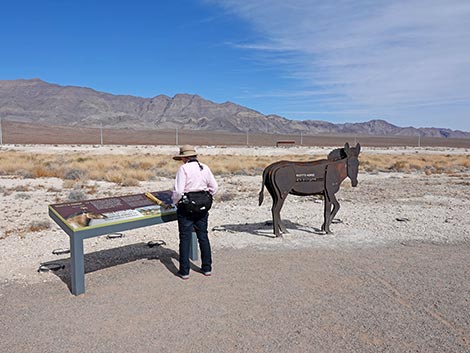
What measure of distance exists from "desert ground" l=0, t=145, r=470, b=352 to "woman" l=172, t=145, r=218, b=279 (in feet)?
0.98

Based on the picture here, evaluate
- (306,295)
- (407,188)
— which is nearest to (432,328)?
(306,295)

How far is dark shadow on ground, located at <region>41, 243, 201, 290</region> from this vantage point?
19.6ft

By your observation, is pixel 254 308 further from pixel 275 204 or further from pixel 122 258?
pixel 275 204

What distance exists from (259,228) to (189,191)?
365cm

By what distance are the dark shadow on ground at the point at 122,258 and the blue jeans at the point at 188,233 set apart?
A: 343mm

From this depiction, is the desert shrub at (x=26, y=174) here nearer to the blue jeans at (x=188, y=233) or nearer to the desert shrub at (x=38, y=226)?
the desert shrub at (x=38, y=226)

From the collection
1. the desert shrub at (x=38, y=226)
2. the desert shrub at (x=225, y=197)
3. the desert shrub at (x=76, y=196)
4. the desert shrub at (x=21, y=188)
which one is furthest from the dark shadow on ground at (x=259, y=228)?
the desert shrub at (x=21, y=188)

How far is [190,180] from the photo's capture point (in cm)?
519

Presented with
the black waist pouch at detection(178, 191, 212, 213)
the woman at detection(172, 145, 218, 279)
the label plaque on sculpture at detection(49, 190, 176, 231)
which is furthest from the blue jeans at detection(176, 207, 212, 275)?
the label plaque on sculpture at detection(49, 190, 176, 231)

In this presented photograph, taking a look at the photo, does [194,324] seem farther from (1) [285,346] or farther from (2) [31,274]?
(2) [31,274]

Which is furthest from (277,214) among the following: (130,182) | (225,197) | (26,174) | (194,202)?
(26,174)

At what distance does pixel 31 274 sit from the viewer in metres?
5.77

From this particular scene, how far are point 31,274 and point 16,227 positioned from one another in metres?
3.50

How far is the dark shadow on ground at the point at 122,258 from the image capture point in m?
5.98
